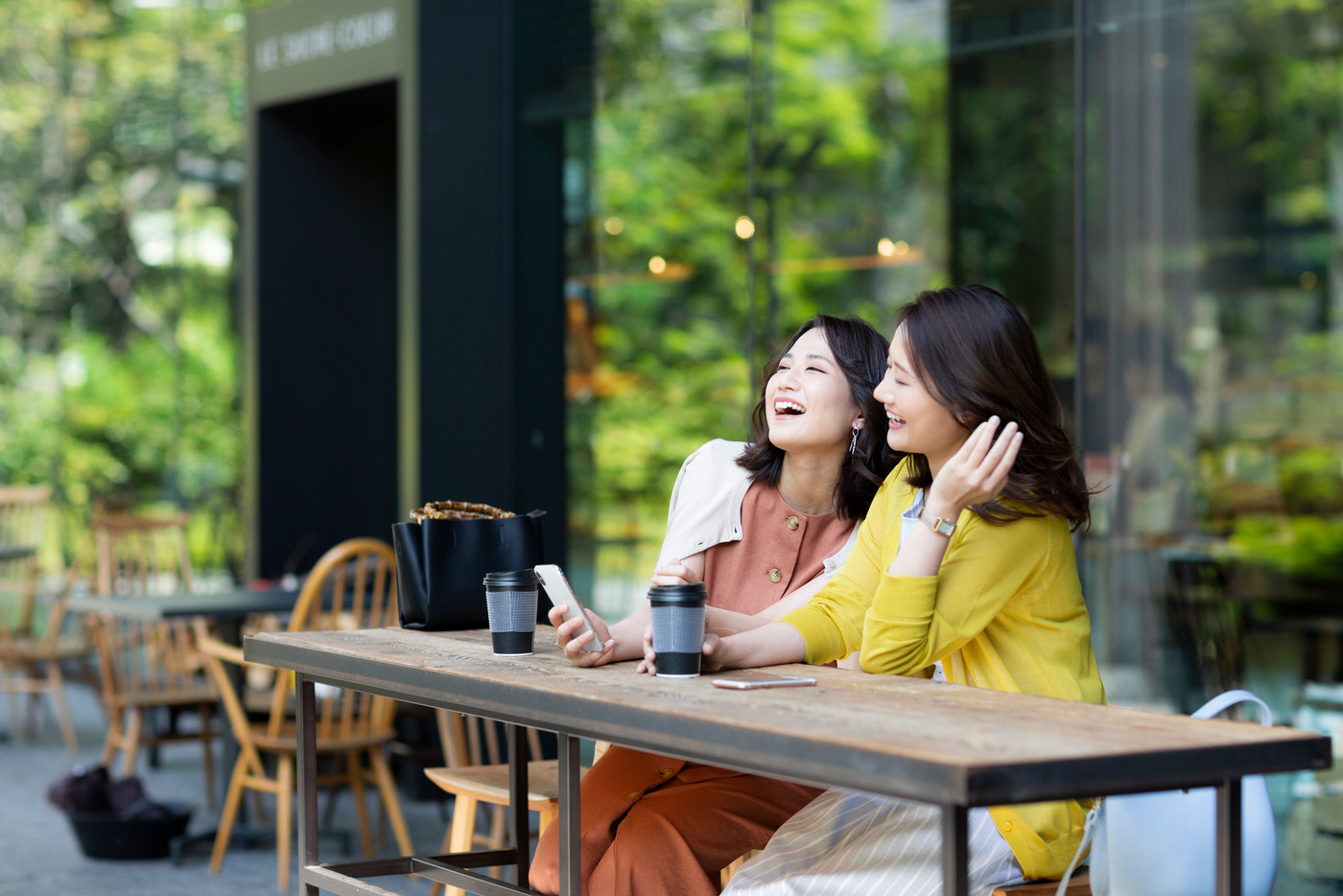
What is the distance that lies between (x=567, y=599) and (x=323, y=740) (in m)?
2.44

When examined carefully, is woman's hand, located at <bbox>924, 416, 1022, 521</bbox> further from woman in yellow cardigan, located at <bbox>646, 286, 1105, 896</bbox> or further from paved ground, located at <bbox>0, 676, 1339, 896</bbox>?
paved ground, located at <bbox>0, 676, 1339, 896</bbox>

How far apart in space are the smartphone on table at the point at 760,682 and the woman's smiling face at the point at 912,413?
1.25 feet

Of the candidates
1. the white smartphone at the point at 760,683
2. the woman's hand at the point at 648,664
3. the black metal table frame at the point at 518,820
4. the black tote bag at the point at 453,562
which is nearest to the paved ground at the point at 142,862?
the black metal table frame at the point at 518,820

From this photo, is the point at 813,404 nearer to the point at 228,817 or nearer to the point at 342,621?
the point at 342,621

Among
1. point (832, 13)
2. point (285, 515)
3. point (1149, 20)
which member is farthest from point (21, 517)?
point (1149, 20)

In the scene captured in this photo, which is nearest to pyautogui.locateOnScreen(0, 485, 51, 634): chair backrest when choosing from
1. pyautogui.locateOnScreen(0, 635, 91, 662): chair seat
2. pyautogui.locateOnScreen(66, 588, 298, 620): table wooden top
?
pyautogui.locateOnScreen(0, 635, 91, 662): chair seat

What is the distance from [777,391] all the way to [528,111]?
3254 millimetres

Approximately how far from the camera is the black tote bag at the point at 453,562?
2.47m

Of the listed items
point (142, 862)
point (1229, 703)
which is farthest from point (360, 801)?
point (1229, 703)

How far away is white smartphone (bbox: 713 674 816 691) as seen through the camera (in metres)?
1.81

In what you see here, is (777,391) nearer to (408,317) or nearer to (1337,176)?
(408,317)

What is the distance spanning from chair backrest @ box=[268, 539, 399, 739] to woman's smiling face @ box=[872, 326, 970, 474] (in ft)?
6.84

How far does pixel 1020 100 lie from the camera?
4.88 metres

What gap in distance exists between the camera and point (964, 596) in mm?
1944
